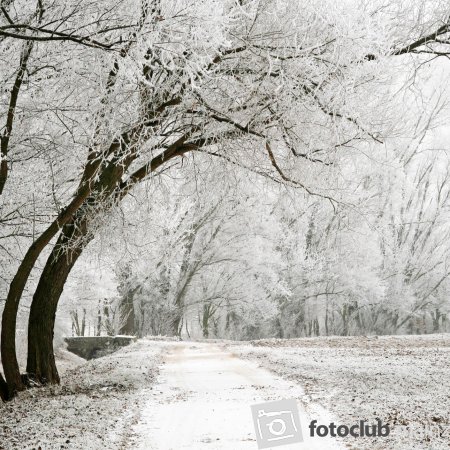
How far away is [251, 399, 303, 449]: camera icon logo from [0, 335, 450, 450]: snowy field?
3.8 inches

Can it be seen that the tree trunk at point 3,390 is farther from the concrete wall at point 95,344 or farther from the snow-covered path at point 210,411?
the concrete wall at point 95,344

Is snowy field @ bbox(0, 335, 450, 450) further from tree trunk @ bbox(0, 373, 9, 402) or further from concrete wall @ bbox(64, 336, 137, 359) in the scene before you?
concrete wall @ bbox(64, 336, 137, 359)

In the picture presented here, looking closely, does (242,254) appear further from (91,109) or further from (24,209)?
(91,109)

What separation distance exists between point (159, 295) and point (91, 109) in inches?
1136

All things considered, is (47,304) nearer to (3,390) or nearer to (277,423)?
(3,390)

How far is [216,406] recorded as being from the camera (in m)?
7.97

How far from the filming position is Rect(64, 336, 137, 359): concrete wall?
2525 centimetres

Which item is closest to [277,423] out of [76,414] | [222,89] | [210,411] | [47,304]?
[210,411]

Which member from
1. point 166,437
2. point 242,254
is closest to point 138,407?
point 166,437

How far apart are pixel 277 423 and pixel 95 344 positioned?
20.5 m

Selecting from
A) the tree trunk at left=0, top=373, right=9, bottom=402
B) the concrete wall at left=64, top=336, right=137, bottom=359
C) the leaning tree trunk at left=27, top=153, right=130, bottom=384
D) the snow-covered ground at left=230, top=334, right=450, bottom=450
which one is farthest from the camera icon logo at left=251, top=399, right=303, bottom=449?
the concrete wall at left=64, top=336, right=137, bottom=359

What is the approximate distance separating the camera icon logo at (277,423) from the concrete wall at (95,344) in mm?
18000

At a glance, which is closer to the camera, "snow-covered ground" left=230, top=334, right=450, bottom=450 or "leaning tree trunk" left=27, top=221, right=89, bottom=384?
"snow-covered ground" left=230, top=334, right=450, bottom=450

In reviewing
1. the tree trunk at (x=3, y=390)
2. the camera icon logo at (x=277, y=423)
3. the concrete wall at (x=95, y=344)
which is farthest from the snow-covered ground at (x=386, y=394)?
the concrete wall at (x=95, y=344)
